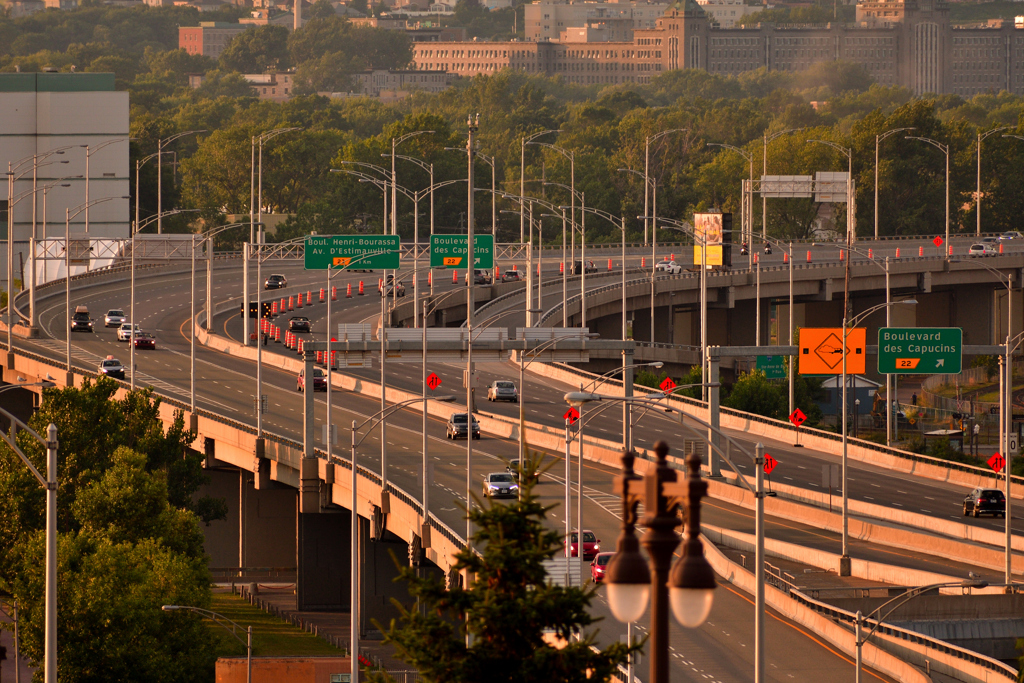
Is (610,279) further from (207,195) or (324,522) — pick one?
(207,195)

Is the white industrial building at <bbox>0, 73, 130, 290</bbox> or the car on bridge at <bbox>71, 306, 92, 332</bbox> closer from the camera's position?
the car on bridge at <bbox>71, 306, 92, 332</bbox>

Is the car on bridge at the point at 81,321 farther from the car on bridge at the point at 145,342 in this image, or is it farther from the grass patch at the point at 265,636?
the grass patch at the point at 265,636

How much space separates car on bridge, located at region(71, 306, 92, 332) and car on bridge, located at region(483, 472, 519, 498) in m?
52.0

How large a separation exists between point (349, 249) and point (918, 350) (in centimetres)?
3421

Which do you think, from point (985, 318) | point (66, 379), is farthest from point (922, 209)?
point (66, 379)

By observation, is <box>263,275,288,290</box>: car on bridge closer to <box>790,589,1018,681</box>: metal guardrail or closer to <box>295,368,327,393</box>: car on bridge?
<box>295,368,327,393</box>: car on bridge

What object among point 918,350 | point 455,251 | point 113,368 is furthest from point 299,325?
point 918,350

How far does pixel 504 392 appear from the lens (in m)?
84.4

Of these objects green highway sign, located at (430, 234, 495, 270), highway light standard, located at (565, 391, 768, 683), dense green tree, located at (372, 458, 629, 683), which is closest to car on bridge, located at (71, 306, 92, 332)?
green highway sign, located at (430, 234, 495, 270)

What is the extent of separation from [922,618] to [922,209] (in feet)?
439

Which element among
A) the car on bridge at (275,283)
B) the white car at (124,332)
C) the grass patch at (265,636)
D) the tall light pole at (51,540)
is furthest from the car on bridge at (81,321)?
the tall light pole at (51,540)

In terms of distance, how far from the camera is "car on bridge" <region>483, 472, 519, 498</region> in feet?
191

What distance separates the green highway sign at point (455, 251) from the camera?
8544 centimetres

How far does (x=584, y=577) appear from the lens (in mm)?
47438
